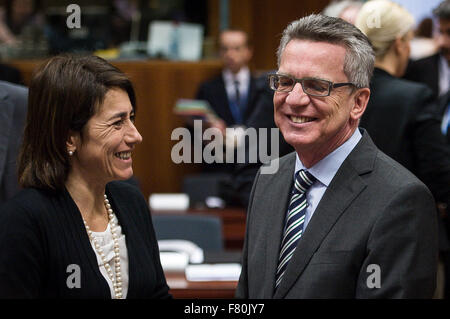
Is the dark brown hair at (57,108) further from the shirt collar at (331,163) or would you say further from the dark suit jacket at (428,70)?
the dark suit jacket at (428,70)

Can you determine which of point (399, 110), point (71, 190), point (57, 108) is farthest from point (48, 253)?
point (399, 110)

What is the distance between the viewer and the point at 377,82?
262cm

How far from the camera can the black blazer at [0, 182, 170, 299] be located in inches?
67.6

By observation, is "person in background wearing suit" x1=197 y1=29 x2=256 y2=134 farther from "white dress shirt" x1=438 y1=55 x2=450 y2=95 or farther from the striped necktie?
the striped necktie

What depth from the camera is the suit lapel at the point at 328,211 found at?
176 cm

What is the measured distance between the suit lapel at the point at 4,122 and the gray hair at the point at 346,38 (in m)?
1.19

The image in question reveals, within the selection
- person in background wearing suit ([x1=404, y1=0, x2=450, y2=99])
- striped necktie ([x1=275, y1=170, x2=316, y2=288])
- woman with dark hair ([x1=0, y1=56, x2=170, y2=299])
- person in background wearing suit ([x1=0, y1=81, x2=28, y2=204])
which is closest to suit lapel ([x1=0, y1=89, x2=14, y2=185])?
person in background wearing suit ([x1=0, y1=81, x2=28, y2=204])

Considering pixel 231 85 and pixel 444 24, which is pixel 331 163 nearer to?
pixel 444 24

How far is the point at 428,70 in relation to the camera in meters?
4.85

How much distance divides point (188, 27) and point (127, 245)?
496cm

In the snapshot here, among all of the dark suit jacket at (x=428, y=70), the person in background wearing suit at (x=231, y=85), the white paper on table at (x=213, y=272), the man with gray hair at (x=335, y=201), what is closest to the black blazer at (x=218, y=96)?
the person in background wearing suit at (x=231, y=85)
